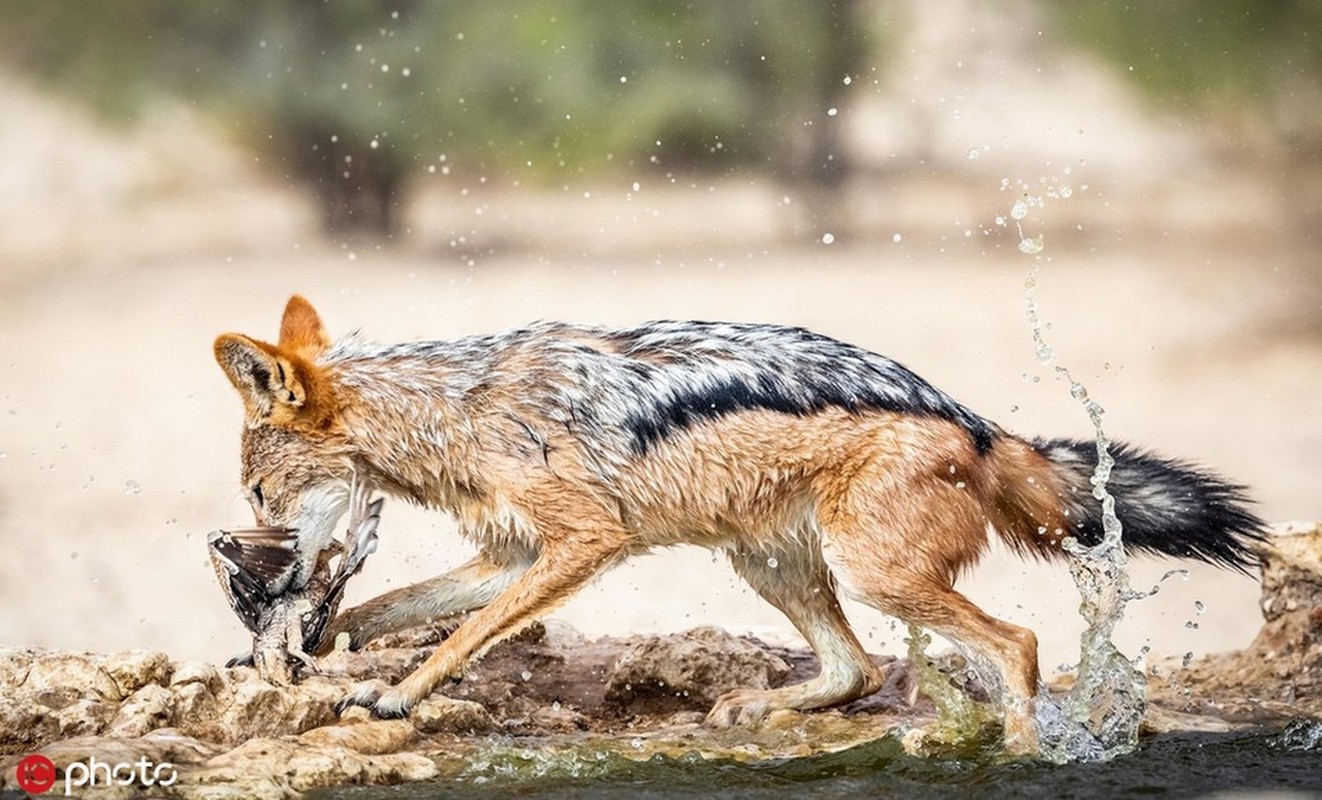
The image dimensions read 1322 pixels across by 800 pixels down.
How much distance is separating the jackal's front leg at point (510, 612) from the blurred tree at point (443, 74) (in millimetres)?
13869

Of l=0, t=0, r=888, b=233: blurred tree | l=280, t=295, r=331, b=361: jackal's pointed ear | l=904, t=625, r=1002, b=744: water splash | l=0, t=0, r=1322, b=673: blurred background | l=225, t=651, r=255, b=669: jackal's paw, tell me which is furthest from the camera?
l=0, t=0, r=888, b=233: blurred tree

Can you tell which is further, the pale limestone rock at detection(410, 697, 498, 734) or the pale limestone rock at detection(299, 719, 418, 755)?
the pale limestone rock at detection(410, 697, 498, 734)

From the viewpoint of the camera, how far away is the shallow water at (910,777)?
239 inches

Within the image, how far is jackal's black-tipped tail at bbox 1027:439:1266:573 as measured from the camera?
23.5 ft

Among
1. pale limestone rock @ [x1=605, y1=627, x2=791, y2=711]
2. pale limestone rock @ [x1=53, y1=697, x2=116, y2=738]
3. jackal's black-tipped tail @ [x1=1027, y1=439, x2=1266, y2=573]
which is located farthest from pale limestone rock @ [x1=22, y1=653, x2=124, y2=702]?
jackal's black-tipped tail @ [x1=1027, y1=439, x2=1266, y2=573]

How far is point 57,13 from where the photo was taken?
21250 millimetres

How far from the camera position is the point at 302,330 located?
761 cm

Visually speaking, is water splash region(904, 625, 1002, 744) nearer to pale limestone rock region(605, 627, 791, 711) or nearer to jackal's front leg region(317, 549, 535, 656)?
pale limestone rock region(605, 627, 791, 711)

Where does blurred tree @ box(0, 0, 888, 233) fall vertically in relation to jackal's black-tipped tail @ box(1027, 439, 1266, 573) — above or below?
above

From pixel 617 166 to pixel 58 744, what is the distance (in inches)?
623

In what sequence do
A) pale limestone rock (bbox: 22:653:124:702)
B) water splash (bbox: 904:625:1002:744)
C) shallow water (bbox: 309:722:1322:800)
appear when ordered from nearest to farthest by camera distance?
shallow water (bbox: 309:722:1322:800) → pale limestone rock (bbox: 22:653:124:702) → water splash (bbox: 904:625:1002:744)

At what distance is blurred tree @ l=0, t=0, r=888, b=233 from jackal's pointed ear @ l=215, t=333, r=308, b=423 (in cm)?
1344

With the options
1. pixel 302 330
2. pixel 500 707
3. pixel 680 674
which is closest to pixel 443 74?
pixel 302 330

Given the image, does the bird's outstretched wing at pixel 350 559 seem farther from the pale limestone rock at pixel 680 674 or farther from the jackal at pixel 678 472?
the pale limestone rock at pixel 680 674
